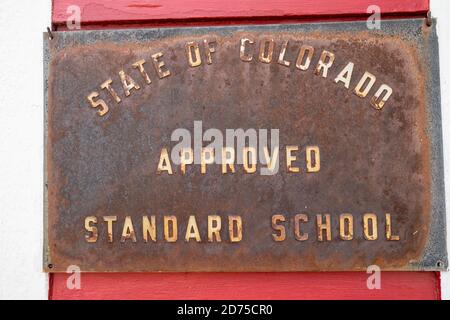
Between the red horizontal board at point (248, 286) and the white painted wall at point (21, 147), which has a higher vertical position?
the white painted wall at point (21, 147)

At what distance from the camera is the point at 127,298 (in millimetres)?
1728

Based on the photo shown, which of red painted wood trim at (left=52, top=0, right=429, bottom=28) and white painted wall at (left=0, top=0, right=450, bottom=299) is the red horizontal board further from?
red painted wood trim at (left=52, top=0, right=429, bottom=28)

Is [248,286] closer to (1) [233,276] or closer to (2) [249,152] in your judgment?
(1) [233,276]

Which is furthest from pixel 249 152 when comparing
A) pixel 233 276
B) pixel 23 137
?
pixel 23 137

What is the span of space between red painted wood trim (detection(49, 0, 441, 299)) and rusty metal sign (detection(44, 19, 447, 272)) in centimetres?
4

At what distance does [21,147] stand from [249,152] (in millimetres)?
713

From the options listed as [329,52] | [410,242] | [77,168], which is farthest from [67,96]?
[410,242]

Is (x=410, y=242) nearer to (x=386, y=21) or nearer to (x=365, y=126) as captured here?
(x=365, y=126)

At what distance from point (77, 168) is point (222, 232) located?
0.49 meters

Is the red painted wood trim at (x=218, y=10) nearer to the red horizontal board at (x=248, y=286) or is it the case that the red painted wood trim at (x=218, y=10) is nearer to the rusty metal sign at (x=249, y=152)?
the rusty metal sign at (x=249, y=152)

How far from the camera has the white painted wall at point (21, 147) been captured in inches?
68.4

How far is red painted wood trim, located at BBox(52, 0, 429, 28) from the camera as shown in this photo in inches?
67.9

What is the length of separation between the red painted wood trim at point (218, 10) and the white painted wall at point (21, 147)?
0.11 m

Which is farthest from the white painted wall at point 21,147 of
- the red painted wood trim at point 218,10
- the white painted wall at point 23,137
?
the red painted wood trim at point 218,10
